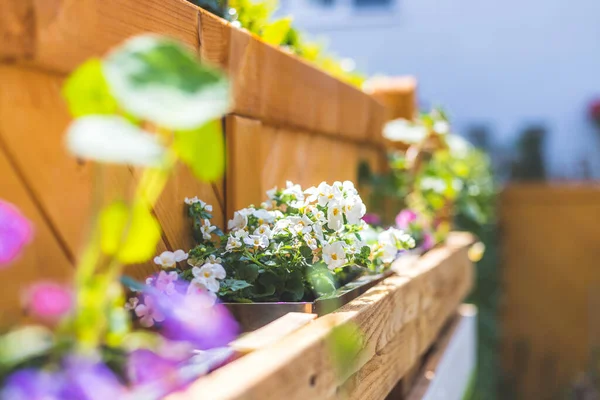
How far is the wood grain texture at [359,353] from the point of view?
2.35ft

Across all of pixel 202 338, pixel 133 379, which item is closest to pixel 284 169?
pixel 202 338

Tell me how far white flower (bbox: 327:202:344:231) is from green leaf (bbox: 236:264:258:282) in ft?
0.64

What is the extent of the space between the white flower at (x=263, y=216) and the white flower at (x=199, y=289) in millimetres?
262

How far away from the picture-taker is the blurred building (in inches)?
275

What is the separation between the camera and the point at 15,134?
0.89 m

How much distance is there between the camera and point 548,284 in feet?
18.0

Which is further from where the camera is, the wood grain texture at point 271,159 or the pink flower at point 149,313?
the wood grain texture at point 271,159

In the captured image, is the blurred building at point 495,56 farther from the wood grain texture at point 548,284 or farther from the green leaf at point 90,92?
the green leaf at point 90,92

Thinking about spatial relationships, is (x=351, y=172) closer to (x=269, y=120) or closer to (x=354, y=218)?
(x=269, y=120)

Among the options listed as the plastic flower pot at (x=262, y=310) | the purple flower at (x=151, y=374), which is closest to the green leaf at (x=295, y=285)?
the plastic flower pot at (x=262, y=310)

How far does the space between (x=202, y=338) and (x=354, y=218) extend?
1.60 ft

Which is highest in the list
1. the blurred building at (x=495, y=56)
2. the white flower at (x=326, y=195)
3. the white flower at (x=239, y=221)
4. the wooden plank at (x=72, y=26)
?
the blurred building at (x=495, y=56)

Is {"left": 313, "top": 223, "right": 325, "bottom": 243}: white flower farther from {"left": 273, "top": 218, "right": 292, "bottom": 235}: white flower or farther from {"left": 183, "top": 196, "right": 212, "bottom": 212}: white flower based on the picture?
{"left": 183, "top": 196, "right": 212, "bottom": 212}: white flower

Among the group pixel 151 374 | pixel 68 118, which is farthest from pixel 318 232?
pixel 151 374
